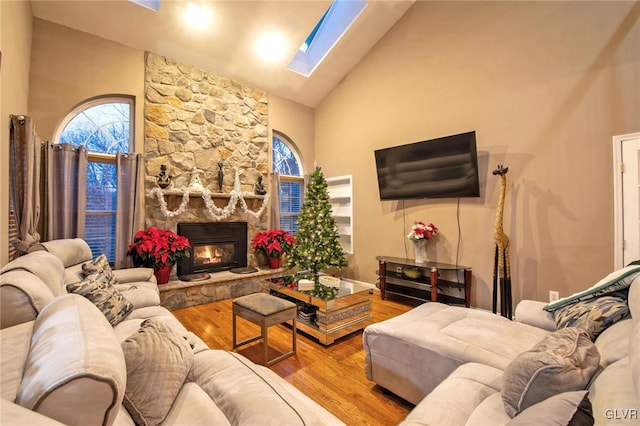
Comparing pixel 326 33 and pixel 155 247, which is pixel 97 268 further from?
pixel 326 33

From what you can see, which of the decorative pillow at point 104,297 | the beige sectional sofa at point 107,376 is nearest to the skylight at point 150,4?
the decorative pillow at point 104,297

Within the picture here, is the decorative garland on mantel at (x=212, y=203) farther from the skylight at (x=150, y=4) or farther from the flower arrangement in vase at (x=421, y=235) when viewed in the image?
the flower arrangement in vase at (x=421, y=235)

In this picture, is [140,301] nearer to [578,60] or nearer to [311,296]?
[311,296]

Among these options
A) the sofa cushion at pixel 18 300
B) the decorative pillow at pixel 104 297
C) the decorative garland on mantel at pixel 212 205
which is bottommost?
the decorative pillow at pixel 104 297

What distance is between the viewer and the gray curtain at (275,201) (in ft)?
17.8

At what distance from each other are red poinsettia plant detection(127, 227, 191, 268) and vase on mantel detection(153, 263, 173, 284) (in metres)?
0.05

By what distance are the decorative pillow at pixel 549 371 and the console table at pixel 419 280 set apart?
2.66 meters

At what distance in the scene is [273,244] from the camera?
502 centimetres

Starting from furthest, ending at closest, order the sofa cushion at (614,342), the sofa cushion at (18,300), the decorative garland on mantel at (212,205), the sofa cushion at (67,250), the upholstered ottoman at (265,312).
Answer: the decorative garland on mantel at (212,205)
the sofa cushion at (67,250)
the upholstered ottoman at (265,312)
the sofa cushion at (18,300)
the sofa cushion at (614,342)

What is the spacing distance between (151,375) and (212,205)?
148 inches

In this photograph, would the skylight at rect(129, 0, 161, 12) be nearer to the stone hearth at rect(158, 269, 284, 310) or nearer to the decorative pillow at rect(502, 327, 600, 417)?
the stone hearth at rect(158, 269, 284, 310)

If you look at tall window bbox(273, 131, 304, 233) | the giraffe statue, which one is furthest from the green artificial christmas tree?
the giraffe statue

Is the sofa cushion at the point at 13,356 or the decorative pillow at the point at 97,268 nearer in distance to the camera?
the sofa cushion at the point at 13,356

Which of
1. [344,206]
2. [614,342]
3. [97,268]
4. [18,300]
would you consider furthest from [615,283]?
[344,206]
